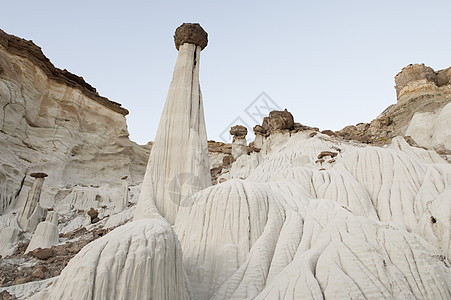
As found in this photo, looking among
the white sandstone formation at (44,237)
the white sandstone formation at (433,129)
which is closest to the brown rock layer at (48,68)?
the white sandstone formation at (44,237)

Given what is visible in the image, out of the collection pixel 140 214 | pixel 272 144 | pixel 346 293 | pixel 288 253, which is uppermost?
pixel 272 144

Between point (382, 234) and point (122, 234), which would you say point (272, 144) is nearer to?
point (382, 234)

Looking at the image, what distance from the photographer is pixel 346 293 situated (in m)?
5.00

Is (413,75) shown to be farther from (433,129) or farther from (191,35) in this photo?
(191,35)

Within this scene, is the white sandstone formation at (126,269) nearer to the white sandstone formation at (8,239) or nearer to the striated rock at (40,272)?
the striated rock at (40,272)

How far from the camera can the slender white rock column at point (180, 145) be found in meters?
12.0

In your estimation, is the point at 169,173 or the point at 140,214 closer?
the point at 140,214

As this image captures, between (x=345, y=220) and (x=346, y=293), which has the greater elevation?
(x=345, y=220)

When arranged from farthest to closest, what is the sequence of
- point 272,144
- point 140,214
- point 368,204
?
point 272,144
point 140,214
point 368,204

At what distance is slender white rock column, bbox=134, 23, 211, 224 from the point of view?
12039 mm

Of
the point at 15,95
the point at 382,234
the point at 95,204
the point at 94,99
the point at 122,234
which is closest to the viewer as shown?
the point at 122,234

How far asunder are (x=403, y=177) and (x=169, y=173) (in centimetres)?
868

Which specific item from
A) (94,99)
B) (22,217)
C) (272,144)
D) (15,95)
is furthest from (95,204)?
(272,144)

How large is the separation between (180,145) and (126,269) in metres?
9.39
